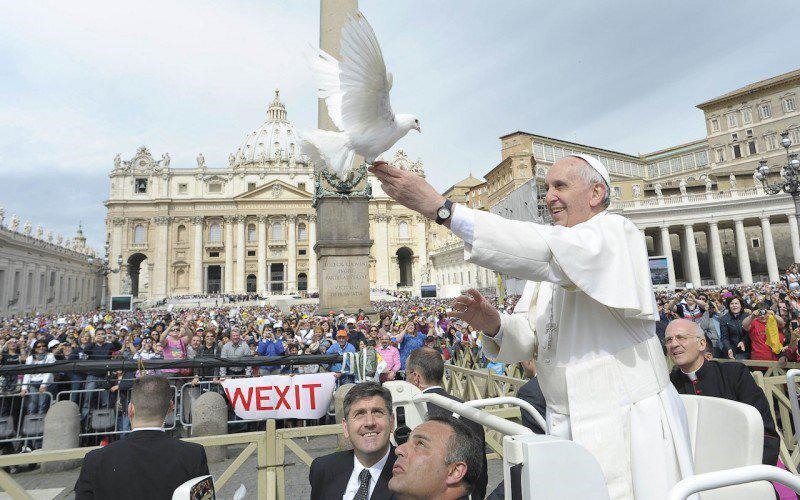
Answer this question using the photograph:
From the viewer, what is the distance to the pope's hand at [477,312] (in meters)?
1.88

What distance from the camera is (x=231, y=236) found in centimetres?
7844

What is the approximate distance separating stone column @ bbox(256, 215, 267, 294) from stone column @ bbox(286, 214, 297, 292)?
3.78m

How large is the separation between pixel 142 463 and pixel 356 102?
86.7 inches

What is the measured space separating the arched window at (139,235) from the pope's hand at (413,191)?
84986 mm

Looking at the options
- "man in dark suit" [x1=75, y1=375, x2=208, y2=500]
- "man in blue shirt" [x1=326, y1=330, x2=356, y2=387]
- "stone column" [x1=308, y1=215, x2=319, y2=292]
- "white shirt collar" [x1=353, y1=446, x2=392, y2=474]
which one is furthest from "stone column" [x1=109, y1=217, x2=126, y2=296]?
"white shirt collar" [x1=353, y1=446, x2=392, y2=474]

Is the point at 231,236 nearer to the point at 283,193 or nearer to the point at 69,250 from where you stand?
the point at 283,193

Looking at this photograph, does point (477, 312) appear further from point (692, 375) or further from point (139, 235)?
point (139, 235)

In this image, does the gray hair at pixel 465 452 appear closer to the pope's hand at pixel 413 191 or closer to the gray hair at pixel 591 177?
the pope's hand at pixel 413 191

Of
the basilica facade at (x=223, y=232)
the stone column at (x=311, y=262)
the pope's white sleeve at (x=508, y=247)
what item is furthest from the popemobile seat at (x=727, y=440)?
the stone column at (x=311, y=262)

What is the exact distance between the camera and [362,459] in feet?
8.80

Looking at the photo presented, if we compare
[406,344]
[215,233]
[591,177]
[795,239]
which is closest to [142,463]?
[591,177]

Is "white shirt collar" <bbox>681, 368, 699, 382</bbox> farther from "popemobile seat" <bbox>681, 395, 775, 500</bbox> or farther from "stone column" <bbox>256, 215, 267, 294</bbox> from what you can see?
"stone column" <bbox>256, 215, 267, 294</bbox>

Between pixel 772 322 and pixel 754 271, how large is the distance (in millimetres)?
52495

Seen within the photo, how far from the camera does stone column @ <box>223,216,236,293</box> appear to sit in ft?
253
